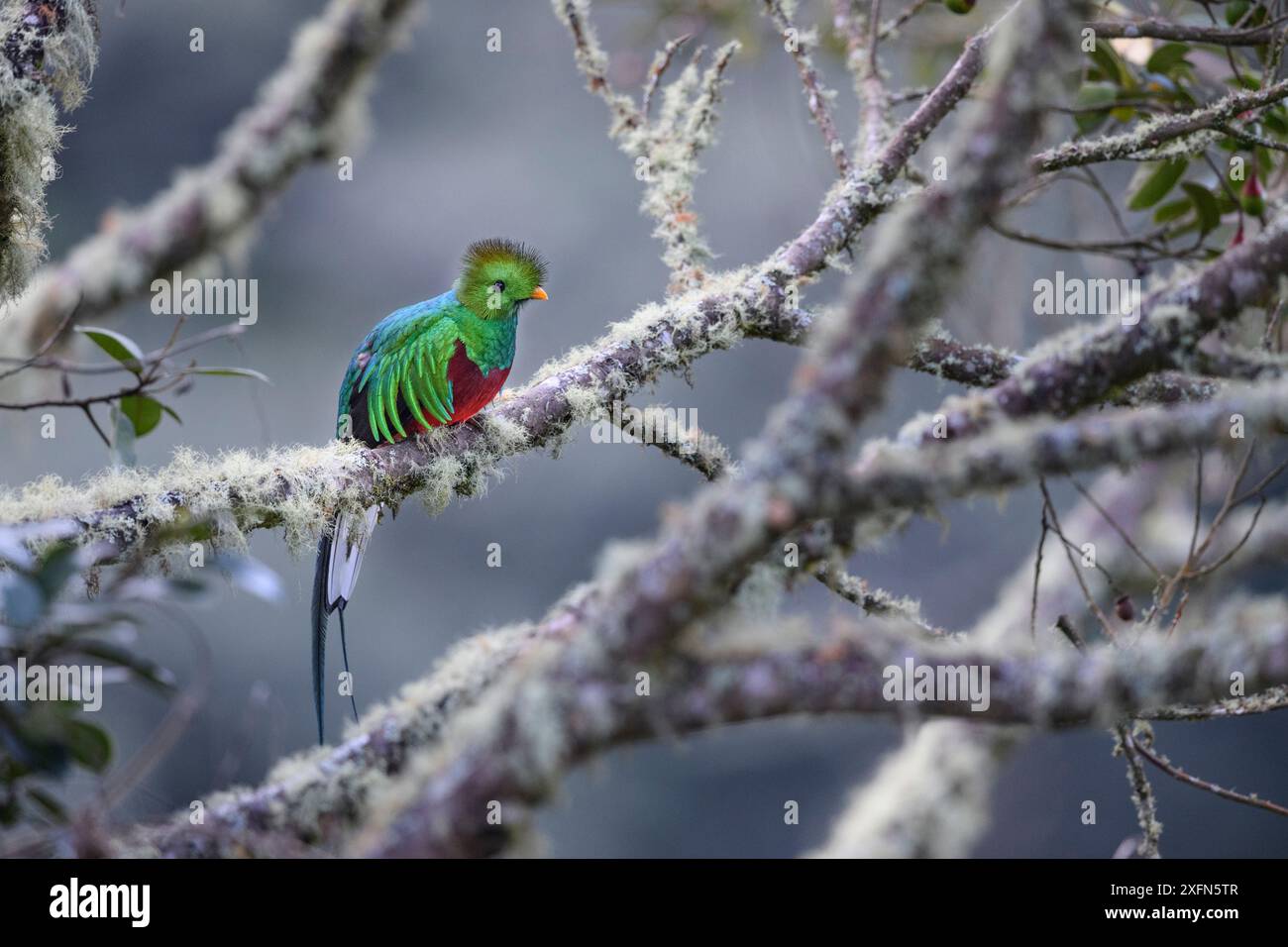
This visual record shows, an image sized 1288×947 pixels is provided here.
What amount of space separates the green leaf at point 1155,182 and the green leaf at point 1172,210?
0.04 m

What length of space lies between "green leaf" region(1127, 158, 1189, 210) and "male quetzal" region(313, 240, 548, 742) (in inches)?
62.8

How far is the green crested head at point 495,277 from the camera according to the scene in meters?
2.57

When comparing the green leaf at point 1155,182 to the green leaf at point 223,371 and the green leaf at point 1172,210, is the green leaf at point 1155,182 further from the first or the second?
the green leaf at point 223,371

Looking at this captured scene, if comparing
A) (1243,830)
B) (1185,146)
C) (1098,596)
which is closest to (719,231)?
(1098,596)

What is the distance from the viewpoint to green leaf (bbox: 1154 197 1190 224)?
2.94 meters

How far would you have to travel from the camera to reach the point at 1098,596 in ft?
16.1

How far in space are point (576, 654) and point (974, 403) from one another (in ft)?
1.97

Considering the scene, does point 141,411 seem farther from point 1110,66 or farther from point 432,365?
point 1110,66

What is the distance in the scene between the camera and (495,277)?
102 inches

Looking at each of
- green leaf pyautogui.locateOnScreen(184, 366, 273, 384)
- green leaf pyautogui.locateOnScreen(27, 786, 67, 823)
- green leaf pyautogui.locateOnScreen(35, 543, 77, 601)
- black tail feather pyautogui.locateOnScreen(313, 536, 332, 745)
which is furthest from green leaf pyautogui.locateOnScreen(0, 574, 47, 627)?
black tail feather pyautogui.locateOnScreen(313, 536, 332, 745)

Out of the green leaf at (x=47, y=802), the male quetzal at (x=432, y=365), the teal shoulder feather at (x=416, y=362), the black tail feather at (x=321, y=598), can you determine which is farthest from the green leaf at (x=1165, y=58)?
the green leaf at (x=47, y=802)

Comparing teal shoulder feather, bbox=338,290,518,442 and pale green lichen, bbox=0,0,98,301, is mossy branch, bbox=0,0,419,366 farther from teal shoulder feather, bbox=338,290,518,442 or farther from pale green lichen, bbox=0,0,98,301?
teal shoulder feather, bbox=338,290,518,442

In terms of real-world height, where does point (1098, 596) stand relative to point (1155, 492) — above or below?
below
